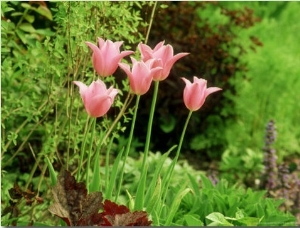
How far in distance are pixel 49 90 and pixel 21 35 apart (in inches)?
28.8

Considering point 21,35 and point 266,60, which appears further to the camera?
point 266,60

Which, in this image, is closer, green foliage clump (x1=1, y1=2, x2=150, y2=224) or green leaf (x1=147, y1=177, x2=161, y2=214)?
green leaf (x1=147, y1=177, x2=161, y2=214)

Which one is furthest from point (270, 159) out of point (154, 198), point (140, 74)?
point (140, 74)

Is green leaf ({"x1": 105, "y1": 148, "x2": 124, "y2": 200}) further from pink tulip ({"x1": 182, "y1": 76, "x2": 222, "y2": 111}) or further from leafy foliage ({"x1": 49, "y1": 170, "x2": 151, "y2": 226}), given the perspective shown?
pink tulip ({"x1": 182, "y1": 76, "x2": 222, "y2": 111})

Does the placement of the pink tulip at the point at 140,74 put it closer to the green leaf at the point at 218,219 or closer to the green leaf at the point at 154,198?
the green leaf at the point at 154,198

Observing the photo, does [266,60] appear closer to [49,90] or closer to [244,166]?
[244,166]

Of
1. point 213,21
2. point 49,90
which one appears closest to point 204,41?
point 213,21

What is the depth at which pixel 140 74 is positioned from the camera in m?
2.42

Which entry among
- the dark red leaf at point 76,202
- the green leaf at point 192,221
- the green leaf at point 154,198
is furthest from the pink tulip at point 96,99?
the green leaf at point 192,221

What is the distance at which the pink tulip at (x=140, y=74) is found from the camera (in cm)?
240

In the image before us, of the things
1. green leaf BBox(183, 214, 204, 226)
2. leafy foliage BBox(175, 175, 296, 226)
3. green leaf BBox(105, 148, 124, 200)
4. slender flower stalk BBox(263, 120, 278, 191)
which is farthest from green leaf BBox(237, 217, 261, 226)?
slender flower stalk BBox(263, 120, 278, 191)

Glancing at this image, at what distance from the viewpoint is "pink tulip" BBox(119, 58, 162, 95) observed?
240cm

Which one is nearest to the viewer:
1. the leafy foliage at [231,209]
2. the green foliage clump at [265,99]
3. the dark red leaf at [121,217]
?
the dark red leaf at [121,217]

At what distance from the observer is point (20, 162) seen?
459 centimetres
